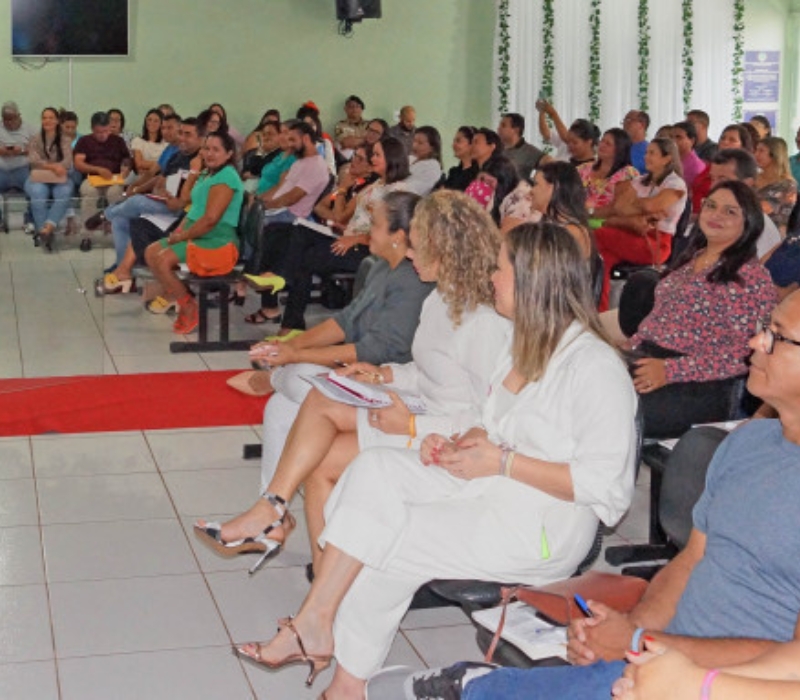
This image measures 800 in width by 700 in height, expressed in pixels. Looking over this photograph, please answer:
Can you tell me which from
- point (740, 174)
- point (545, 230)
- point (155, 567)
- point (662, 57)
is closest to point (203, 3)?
point (662, 57)

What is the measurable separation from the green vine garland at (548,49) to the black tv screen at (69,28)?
15.0 ft

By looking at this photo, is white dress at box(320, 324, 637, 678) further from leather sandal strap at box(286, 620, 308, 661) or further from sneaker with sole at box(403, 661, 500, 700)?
sneaker with sole at box(403, 661, 500, 700)

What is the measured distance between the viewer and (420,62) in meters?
15.6

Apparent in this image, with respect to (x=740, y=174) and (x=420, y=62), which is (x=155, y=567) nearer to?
(x=740, y=174)

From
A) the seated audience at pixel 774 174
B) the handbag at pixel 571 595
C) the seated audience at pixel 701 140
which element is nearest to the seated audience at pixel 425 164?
the seated audience at pixel 774 174

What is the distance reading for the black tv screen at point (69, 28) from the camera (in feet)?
46.2

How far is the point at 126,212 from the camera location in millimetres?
9633

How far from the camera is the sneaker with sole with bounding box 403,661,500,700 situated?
8.42 feet

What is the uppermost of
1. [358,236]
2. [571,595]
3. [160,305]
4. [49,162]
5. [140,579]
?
[49,162]

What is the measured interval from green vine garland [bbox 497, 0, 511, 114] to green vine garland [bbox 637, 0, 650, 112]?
1486 mm

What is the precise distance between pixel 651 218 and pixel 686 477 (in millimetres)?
5454

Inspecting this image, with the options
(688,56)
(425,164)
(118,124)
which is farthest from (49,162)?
(688,56)

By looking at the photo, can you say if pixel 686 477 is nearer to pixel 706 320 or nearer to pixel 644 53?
pixel 706 320

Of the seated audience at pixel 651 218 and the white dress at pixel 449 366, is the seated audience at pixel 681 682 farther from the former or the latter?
the seated audience at pixel 651 218
